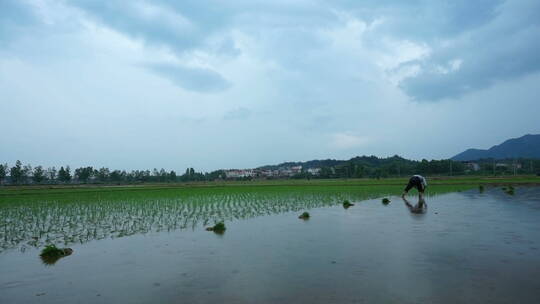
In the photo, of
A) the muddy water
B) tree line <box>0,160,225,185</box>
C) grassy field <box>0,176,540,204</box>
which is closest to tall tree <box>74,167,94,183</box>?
tree line <box>0,160,225,185</box>

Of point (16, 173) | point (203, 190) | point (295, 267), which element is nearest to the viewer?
point (295, 267)

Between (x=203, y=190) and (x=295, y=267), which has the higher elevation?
(x=203, y=190)

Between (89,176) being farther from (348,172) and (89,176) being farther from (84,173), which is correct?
(348,172)

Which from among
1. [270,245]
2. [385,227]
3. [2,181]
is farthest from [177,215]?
[2,181]

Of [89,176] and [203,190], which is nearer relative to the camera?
[203,190]

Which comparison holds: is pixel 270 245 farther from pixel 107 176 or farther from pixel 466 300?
pixel 107 176

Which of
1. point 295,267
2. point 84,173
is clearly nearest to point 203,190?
point 295,267

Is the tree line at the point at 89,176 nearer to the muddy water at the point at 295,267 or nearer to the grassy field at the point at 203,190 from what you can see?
the grassy field at the point at 203,190

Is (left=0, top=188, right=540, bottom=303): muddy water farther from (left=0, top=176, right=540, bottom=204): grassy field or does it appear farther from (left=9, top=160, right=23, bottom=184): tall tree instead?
(left=9, top=160, right=23, bottom=184): tall tree

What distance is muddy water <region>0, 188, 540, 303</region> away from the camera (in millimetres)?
5754

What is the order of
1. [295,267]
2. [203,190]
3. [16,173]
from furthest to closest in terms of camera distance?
[16,173] < [203,190] < [295,267]

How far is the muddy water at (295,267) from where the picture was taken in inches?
227

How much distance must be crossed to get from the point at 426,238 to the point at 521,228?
4126 millimetres

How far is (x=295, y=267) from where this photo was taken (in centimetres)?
741
